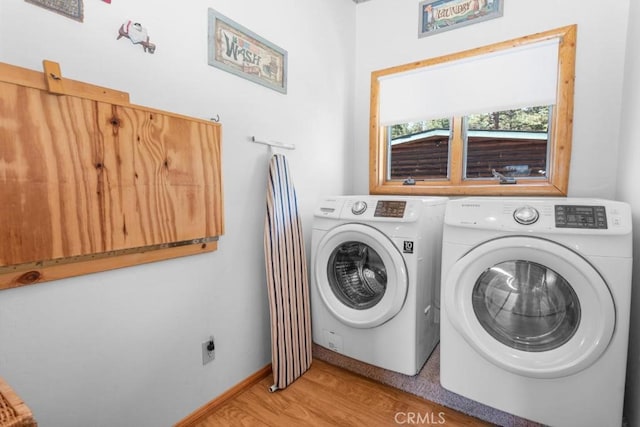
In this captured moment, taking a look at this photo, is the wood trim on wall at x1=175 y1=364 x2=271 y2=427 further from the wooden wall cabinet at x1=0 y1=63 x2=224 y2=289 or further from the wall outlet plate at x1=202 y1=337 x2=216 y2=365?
the wooden wall cabinet at x1=0 y1=63 x2=224 y2=289

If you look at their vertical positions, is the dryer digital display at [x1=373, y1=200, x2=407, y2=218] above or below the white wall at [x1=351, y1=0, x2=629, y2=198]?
below

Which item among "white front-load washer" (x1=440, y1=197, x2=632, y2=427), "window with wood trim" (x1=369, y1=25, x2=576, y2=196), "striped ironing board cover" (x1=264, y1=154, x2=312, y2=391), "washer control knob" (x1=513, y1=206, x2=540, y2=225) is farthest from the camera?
"window with wood trim" (x1=369, y1=25, x2=576, y2=196)

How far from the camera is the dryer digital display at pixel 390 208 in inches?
59.8

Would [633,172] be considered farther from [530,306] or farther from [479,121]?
[479,121]

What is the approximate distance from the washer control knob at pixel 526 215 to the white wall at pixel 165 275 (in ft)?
3.92

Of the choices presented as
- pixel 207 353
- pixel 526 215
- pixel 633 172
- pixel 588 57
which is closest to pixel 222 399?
pixel 207 353

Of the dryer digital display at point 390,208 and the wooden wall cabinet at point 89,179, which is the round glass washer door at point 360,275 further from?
the wooden wall cabinet at point 89,179

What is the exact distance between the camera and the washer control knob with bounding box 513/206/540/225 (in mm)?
1183

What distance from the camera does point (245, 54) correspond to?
60.7 inches

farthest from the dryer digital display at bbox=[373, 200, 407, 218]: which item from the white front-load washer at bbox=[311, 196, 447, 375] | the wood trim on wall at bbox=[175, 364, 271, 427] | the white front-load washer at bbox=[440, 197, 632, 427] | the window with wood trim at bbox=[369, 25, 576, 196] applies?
the wood trim on wall at bbox=[175, 364, 271, 427]

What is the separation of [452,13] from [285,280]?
6.96ft

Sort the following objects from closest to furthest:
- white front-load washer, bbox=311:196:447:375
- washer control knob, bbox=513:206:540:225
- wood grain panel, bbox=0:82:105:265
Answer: wood grain panel, bbox=0:82:105:265
washer control knob, bbox=513:206:540:225
white front-load washer, bbox=311:196:447:375

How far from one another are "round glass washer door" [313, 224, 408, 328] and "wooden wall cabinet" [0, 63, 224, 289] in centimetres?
73

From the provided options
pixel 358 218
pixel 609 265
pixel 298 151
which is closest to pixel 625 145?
pixel 609 265
